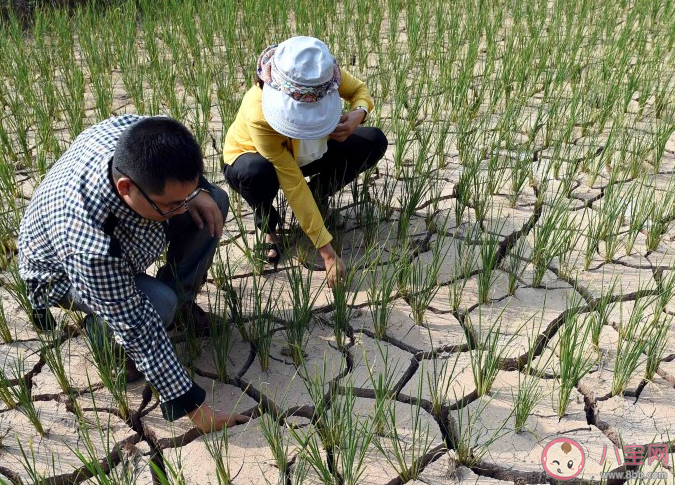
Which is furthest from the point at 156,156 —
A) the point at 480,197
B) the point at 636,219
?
the point at 636,219

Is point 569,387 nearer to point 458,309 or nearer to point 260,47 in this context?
point 458,309

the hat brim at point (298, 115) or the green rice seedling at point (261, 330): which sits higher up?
the hat brim at point (298, 115)

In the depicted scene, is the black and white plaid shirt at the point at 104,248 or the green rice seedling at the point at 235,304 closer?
the black and white plaid shirt at the point at 104,248

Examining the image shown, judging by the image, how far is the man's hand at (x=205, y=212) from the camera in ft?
8.18

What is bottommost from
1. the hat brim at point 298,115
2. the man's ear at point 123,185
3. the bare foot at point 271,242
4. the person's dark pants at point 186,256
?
the bare foot at point 271,242

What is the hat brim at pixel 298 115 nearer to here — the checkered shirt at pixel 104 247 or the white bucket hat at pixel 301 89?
the white bucket hat at pixel 301 89

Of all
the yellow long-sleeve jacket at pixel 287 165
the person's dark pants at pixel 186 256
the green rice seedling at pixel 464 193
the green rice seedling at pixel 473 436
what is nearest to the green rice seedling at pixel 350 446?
the green rice seedling at pixel 473 436

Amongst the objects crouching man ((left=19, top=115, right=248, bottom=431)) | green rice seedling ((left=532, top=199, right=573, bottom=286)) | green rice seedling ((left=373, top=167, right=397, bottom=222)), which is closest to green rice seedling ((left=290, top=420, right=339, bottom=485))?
crouching man ((left=19, top=115, right=248, bottom=431))

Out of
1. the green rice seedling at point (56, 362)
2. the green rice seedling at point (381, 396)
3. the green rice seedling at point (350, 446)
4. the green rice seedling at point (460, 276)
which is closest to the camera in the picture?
the green rice seedling at point (350, 446)

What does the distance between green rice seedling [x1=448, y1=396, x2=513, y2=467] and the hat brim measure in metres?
1.06

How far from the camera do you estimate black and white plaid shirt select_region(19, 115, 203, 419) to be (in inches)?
77.8

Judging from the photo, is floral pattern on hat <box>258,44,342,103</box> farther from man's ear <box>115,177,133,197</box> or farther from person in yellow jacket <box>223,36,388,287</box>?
man's ear <box>115,177,133,197</box>

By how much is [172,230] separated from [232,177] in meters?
0.47

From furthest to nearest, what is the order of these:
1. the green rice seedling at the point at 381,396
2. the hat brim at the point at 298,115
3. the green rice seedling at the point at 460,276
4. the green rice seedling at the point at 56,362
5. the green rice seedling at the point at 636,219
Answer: the green rice seedling at the point at 636,219 → the green rice seedling at the point at 460,276 → the hat brim at the point at 298,115 → the green rice seedling at the point at 56,362 → the green rice seedling at the point at 381,396
